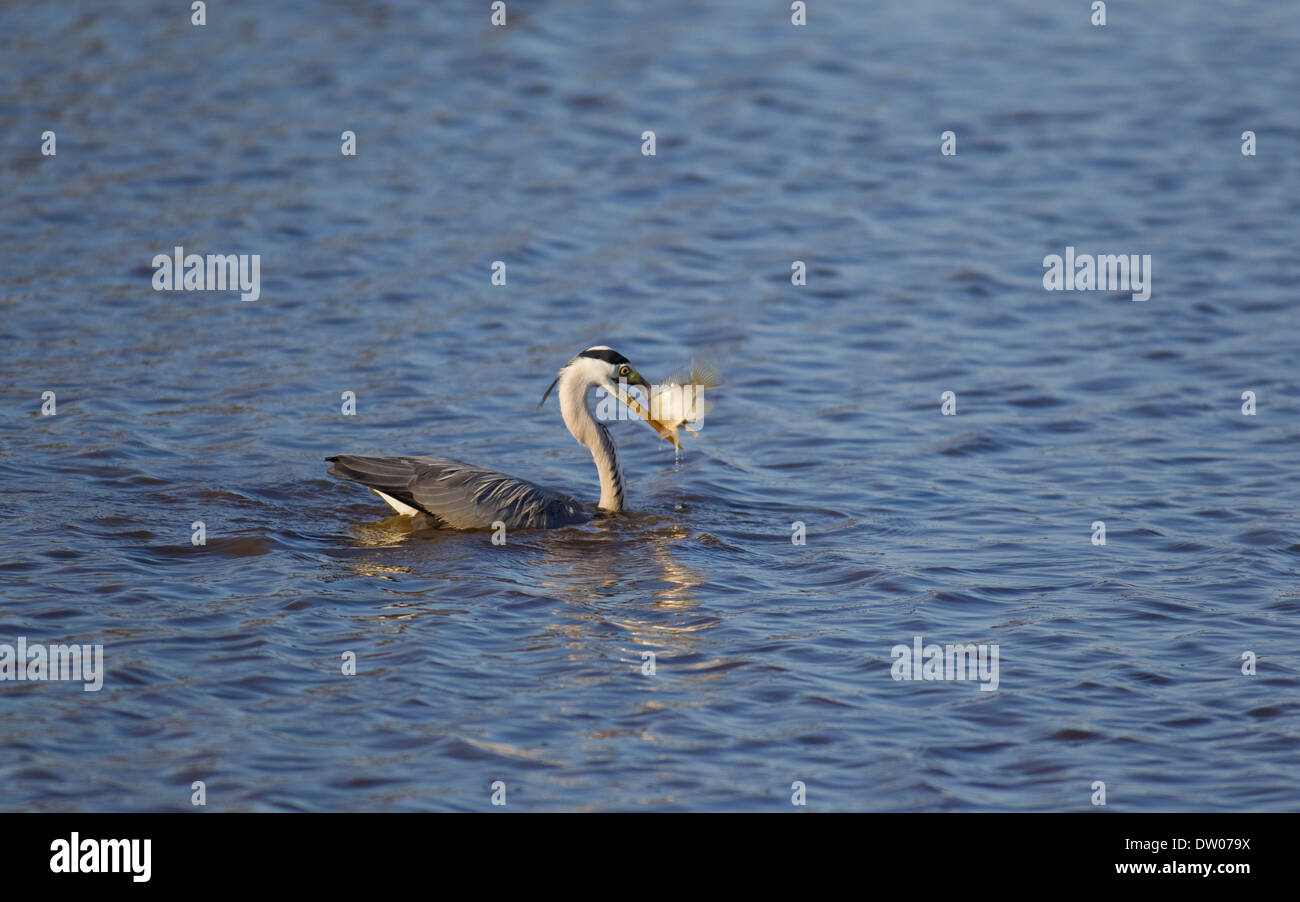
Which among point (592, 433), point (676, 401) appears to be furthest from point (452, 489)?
point (676, 401)

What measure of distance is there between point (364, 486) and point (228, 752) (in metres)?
3.70

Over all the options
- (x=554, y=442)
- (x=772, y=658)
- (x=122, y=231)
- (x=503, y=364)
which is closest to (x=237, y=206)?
(x=122, y=231)

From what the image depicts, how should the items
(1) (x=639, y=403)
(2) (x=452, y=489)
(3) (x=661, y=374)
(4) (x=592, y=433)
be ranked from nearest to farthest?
(2) (x=452, y=489)
(4) (x=592, y=433)
(1) (x=639, y=403)
(3) (x=661, y=374)

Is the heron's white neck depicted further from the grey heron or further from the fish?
the fish

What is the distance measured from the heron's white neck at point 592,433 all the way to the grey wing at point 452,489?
539mm

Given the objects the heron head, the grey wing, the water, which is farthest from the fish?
the grey wing

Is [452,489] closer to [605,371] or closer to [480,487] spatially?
[480,487]

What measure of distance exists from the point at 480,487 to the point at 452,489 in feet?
0.59

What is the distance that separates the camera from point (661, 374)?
42.0 feet

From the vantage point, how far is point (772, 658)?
8.45 m

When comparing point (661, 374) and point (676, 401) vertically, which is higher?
point (661, 374)

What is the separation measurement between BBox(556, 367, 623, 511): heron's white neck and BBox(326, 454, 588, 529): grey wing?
0.54 metres

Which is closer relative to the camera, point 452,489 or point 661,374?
point 452,489

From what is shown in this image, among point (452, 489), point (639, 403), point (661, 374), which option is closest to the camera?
point (452, 489)
